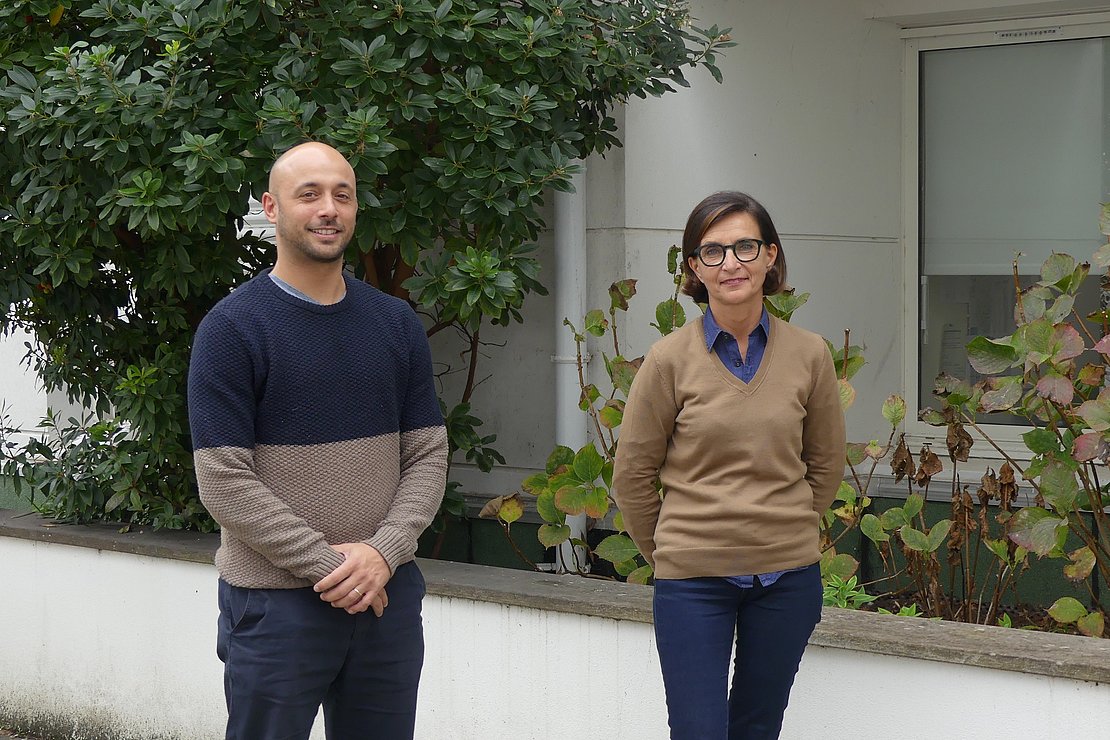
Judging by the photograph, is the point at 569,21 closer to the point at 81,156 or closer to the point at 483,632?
the point at 81,156

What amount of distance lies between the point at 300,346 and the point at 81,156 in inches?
84.8

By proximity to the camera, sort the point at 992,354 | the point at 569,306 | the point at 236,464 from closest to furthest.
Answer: the point at 236,464 < the point at 992,354 < the point at 569,306

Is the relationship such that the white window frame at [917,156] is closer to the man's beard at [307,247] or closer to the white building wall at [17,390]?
the man's beard at [307,247]

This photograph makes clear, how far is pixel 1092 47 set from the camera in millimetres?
6375

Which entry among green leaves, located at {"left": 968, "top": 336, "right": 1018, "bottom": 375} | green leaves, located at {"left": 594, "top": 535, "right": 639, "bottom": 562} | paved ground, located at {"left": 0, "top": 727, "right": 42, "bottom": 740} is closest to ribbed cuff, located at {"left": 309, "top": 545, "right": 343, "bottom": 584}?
green leaves, located at {"left": 594, "top": 535, "right": 639, "bottom": 562}

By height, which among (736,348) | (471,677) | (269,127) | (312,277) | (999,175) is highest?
(999,175)

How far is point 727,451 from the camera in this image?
124 inches

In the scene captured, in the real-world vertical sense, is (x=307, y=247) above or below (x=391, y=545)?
above

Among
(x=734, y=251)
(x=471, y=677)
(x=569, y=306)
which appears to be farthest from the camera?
(x=569, y=306)

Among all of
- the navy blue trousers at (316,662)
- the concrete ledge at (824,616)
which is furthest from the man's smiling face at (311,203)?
the concrete ledge at (824,616)

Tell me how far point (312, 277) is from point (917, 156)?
447 centimetres

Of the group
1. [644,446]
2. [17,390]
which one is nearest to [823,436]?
[644,446]

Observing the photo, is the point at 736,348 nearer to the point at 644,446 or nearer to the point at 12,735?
the point at 644,446

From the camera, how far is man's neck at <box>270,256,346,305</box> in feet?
9.73
